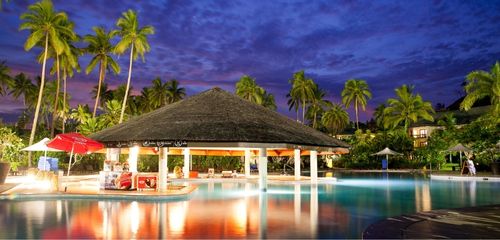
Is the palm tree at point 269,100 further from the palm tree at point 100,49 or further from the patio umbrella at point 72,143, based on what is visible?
the patio umbrella at point 72,143

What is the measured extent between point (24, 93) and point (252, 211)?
280ft

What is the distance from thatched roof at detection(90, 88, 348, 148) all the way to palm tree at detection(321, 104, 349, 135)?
58.3m

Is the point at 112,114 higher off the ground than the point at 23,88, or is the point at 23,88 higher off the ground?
the point at 23,88

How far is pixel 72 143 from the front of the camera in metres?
20.5

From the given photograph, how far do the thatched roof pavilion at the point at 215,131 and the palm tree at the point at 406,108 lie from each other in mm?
44676

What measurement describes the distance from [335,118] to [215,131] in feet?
214

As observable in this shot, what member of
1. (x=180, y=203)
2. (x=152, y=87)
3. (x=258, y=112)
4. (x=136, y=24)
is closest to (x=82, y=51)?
(x=136, y=24)

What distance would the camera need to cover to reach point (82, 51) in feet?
177

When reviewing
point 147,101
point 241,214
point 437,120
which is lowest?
point 241,214

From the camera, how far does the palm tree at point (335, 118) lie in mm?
84062

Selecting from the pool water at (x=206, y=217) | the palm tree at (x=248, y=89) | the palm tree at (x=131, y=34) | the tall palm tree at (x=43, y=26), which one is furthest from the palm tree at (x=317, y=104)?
the pool water at (x=206, y=217)

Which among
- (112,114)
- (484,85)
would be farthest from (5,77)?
(484,85)

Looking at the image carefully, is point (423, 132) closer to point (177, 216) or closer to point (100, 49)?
point (100, 49)

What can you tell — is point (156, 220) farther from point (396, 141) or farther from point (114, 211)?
point (396, 141)
